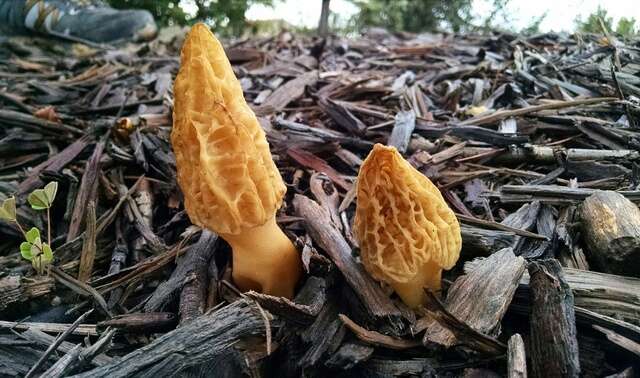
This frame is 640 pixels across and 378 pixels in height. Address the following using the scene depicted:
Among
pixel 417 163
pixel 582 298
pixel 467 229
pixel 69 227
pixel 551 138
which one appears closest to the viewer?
pixel 582 298

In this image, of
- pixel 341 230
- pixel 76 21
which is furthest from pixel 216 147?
pixel 76 21

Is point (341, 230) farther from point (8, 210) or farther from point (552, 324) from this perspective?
point (8, 210)

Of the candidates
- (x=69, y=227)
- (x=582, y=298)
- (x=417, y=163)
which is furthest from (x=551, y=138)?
(x=69, y=227)

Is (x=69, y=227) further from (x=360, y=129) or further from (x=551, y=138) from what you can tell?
(x=551, y=138)

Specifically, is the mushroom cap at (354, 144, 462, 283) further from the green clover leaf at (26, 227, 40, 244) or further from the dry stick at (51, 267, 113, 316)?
the green clover leaf at (26, 227, 40, 244)

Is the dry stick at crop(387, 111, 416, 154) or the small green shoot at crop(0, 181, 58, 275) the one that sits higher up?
the dry stick at crop(387, 111, 416, 154)

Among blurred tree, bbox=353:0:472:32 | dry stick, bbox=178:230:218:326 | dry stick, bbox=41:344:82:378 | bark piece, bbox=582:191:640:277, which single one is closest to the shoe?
blurred tree, bbox=353:0:472:32

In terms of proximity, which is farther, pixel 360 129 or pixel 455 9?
pixel 455 9
